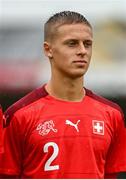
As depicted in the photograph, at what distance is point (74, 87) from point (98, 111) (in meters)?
0.22

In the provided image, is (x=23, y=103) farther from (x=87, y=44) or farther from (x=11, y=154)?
(x=87, y=44)

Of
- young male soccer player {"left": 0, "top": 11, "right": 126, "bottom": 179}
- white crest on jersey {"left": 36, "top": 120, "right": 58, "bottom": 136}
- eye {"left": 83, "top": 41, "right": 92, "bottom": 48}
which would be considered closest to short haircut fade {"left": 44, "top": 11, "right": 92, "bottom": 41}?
young male soccer player {"left": 0, "top": 11, "right": 126, "bottom": 179}

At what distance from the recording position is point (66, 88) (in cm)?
530

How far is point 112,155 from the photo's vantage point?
17.8 ft

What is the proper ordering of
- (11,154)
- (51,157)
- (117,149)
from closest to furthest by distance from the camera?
(51,157), (11,154), (117,149)

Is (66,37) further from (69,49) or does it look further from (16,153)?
(16,153)

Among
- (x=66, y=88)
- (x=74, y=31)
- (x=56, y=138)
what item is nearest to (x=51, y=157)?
(x=56, y=138)

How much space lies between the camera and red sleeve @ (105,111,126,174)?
211 inches

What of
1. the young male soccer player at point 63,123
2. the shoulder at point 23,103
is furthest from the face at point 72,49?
the shoulder at point 23,103

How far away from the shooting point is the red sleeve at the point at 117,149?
5.37 m

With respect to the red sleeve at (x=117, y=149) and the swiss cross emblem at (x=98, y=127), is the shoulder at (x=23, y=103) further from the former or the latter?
the red sleeve at (x=117, y=149)

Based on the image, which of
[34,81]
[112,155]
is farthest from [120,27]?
[112,155]

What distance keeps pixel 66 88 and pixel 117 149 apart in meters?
0.54

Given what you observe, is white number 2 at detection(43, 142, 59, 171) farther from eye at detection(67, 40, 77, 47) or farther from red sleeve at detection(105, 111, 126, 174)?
eye at detection(67, 40, 77, 47)
